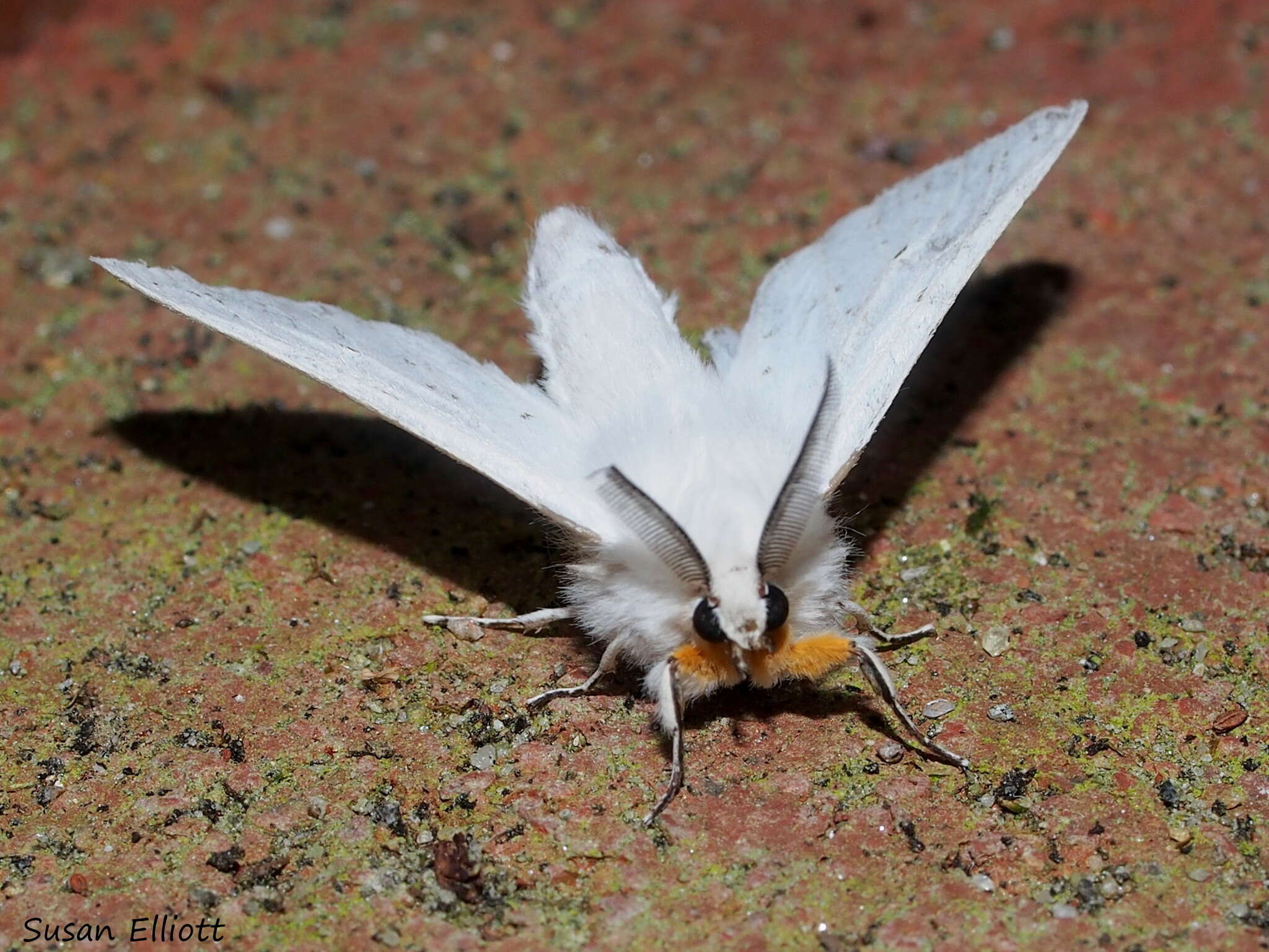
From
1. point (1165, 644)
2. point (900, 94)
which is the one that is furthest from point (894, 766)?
point (900, 94)

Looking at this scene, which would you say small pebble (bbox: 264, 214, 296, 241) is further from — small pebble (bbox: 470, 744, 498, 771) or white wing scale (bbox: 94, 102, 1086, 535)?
small pebble (bbox: 470, 744, 498, 771)

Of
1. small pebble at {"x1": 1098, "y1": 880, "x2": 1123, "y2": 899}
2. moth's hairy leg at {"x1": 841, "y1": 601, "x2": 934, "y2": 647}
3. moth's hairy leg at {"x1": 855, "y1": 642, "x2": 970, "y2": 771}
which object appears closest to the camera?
small pebble at {"x1": 1098, "y1": 880, "x2": 1123, "y2": 899}

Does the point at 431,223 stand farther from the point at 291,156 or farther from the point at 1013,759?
the point at 1013,759

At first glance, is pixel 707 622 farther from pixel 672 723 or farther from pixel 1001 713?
pixel 1001 713

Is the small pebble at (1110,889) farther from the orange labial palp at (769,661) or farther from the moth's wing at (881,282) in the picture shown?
the moth's wing at (881,282)

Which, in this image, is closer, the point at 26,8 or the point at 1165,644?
the point at 1165,644

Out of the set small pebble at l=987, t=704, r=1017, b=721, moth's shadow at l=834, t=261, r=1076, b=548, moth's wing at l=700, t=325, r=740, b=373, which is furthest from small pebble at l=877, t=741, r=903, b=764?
moth's wing at l=700, t=325, r=740, b=373

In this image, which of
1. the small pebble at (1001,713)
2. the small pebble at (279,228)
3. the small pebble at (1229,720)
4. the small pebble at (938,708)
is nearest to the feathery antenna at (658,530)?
the small pebble at (938,708)
